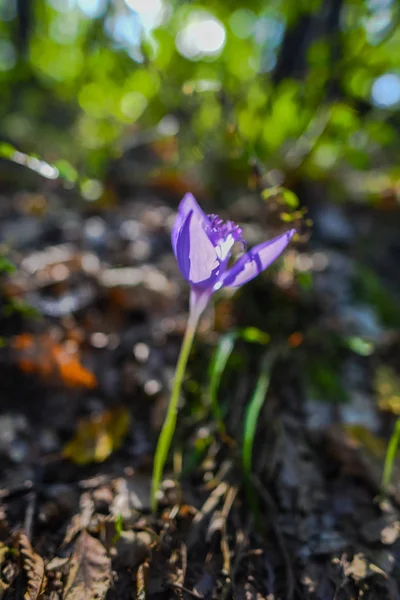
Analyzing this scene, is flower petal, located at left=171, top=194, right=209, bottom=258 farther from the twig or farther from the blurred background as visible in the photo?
the twig

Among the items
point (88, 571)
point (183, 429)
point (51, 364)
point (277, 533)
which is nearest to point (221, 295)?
point (183, 429)

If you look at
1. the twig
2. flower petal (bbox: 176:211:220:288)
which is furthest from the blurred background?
flower petal (bbox: 176:211:220:288)

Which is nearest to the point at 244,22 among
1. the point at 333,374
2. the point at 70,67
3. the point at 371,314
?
the point at 70,67

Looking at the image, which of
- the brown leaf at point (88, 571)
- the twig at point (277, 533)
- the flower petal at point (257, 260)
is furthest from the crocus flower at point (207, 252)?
the twig at point (277, 533)

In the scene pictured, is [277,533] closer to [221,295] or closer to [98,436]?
[98,436]

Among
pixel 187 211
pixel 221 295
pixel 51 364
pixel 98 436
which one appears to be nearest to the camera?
pixel 187 211

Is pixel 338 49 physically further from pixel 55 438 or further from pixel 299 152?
pixel 55 438

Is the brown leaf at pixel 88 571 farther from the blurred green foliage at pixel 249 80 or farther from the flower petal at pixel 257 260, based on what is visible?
the blurred green foliage at pixel 249 80

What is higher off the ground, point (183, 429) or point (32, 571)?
point (183, 429)
